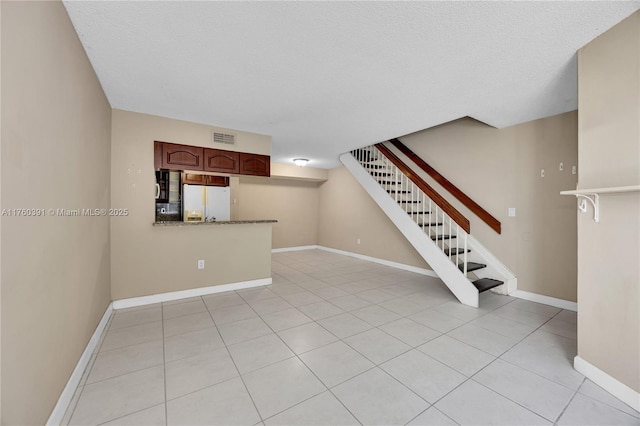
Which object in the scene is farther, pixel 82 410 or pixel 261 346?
pixel 261 346

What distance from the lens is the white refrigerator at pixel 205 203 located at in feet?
15.7

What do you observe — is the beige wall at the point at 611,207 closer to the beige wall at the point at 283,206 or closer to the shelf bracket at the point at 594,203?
the shelf bracket at the point at 594,203

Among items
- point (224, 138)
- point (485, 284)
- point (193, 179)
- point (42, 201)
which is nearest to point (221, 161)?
point (224, 138)

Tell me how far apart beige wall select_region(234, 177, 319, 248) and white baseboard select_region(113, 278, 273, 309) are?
8.20ft

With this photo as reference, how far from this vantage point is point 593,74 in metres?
1.79

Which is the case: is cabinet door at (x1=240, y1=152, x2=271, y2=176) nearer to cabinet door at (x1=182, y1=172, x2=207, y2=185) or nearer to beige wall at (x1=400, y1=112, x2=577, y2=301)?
cabinet door at (x1=182, y1=172, x2=207, y2=185)

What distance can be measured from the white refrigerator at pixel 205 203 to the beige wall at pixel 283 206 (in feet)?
1.95

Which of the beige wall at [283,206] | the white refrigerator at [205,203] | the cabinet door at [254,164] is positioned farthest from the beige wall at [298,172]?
the cabinet door at [254,164]

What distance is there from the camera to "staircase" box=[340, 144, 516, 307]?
10.9 feet

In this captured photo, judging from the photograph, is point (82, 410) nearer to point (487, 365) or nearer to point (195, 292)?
point (195, 292)

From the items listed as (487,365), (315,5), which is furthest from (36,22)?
(487,365)

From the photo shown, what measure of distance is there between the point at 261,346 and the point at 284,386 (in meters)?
0.56

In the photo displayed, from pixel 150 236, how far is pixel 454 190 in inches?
176

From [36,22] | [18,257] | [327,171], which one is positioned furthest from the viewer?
[327,171]
